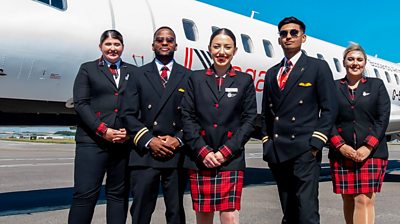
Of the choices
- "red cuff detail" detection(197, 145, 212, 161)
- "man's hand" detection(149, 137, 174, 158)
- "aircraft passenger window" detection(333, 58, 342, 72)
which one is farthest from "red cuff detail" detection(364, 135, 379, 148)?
"aircraft passenger window" detection(333, 58, 342, 72)

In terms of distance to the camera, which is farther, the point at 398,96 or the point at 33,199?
the point at 398,96

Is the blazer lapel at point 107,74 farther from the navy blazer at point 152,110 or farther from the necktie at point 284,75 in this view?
the necktie at point 284,75

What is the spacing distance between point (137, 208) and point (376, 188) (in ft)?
7.83

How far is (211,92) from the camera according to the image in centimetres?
409

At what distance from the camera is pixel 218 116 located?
4.04 m

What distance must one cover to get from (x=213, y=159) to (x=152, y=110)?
80 cm

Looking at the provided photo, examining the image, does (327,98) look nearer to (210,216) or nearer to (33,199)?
(210,216)

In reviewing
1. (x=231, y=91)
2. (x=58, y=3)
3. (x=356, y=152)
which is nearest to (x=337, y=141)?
(x=356, y=152)

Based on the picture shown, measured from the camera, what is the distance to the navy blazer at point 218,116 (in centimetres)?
401

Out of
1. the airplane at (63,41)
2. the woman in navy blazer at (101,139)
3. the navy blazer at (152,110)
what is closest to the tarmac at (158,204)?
the airplane at (63,41)

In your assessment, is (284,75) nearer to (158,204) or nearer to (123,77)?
(123,77)

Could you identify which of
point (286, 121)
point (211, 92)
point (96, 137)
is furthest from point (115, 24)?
point (286, 121)

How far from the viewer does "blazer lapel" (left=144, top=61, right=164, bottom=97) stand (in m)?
4.33

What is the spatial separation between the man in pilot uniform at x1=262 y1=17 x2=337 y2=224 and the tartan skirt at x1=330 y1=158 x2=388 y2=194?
77 centimetres
